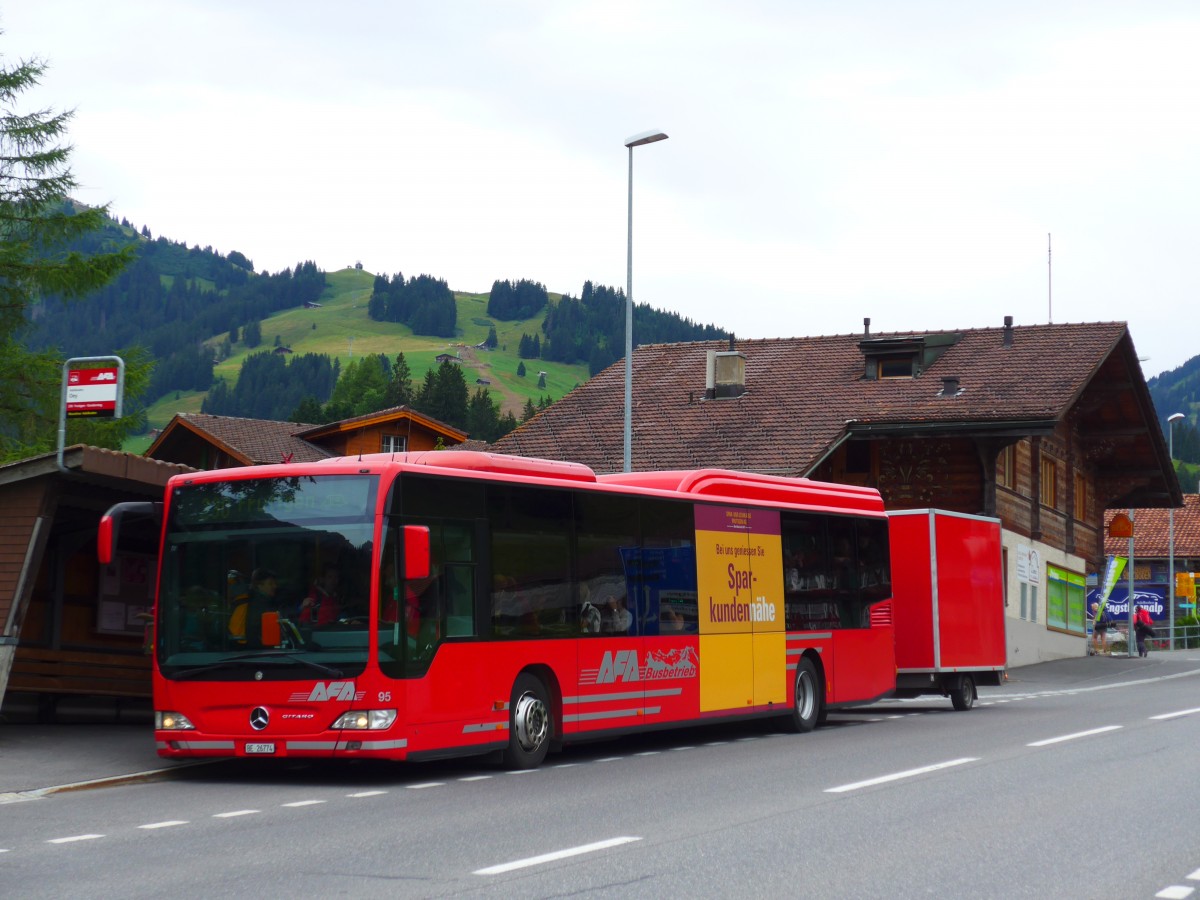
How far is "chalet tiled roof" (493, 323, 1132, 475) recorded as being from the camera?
37.0 meters

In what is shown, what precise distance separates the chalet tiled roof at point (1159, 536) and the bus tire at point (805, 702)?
68.9 metres

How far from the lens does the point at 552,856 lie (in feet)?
29.4

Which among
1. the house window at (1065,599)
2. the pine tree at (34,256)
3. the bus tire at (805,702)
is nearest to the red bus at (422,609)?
the bus tire at (805,702)

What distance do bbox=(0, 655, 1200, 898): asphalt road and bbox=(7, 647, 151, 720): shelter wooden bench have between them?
13.4 feet

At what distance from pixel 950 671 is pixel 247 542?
12833 millimetres

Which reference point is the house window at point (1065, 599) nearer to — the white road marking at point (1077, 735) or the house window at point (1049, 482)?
the house window at point (1049, 482)

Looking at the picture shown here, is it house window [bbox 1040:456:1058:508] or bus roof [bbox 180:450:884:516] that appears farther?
house window [bbox 1040:456:1058:508]

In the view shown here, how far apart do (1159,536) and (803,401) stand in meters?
53.9

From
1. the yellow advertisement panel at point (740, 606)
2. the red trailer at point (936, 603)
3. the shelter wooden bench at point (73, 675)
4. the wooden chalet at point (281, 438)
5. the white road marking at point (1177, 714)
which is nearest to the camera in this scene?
the yellow advertisement panel at point (740, 606)

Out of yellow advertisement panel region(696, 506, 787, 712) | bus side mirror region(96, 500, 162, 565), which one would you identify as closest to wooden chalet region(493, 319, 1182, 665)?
yellow advertisement panel region(696, 506, 787, 712)

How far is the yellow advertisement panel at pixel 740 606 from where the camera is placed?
1798 centimetres

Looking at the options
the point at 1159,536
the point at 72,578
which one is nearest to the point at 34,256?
the point at 72,578

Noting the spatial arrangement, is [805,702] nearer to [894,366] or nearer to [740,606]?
[740,606]

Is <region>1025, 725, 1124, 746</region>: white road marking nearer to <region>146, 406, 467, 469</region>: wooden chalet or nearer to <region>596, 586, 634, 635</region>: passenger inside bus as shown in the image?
<region>596, 586, 634, 635</region>: passenger inside bus
